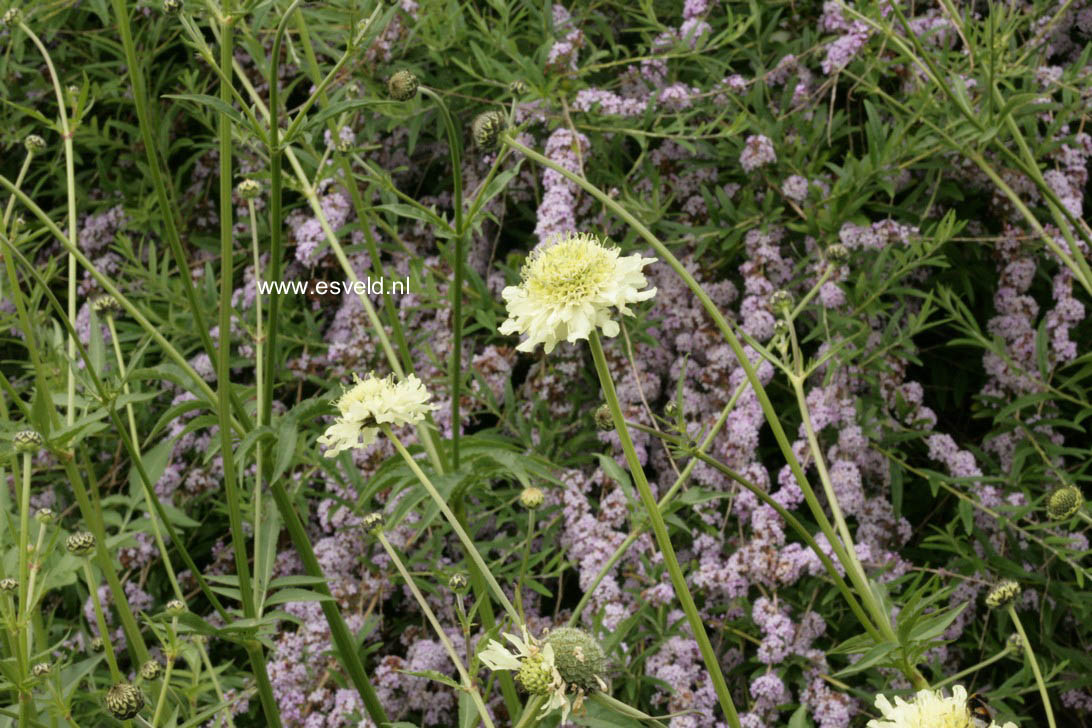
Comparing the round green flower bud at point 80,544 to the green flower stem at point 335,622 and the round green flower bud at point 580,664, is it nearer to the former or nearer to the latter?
the green flower stem at point 335,622

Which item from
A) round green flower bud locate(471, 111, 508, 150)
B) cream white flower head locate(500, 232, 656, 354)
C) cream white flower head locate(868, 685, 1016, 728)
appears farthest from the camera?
round green flower bud locate(471, 111, 508, 150)

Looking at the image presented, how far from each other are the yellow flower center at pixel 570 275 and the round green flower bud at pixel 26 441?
66 centimetres

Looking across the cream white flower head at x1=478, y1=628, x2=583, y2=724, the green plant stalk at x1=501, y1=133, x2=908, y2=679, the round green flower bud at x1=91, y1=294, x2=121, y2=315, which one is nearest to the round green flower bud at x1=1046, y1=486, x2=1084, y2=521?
the green plant stalk at x1=501, y1=133, x2=908, y2=679

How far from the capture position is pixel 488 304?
2006 millimetres

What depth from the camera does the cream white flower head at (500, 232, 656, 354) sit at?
87 centimetres

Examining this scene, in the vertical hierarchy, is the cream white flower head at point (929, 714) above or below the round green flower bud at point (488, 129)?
below

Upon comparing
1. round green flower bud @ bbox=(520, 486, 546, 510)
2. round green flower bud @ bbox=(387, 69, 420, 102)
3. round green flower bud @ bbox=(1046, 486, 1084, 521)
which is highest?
round green flower bud @ bbox=(387, 69, 420, 102)

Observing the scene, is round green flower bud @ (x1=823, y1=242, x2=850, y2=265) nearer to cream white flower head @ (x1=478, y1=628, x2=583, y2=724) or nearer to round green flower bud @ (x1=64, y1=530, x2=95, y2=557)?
cream white flower head @ (x1=478, y1=628, x2=583, y2=724)

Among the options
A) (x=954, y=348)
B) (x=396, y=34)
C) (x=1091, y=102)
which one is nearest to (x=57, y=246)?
(x=396, y=34)

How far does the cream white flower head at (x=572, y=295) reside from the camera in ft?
2.87

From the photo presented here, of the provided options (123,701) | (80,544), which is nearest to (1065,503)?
(123,701)

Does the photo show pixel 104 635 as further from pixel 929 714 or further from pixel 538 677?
pixel 929 714

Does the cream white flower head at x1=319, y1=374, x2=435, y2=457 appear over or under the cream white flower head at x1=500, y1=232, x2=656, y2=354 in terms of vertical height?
under

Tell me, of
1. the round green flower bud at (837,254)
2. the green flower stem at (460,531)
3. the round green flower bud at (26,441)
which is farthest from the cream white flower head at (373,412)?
the round green flower bud at (837,254)
